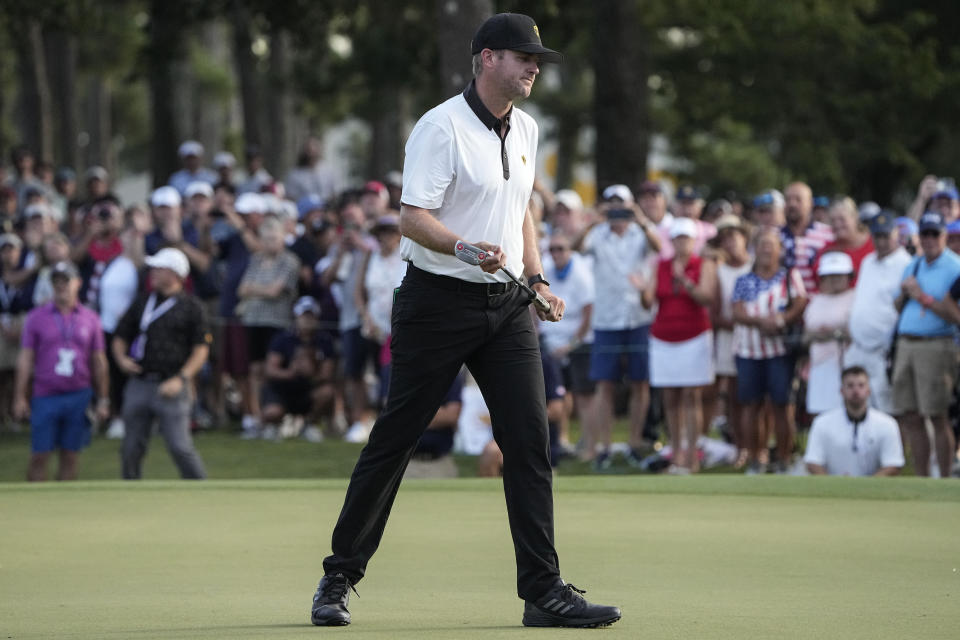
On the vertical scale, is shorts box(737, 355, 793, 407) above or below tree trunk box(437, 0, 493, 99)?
below

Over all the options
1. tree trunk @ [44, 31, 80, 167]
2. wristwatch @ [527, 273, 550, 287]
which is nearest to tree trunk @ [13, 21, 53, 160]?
tree trunk @ [44, 31, 80, 167]

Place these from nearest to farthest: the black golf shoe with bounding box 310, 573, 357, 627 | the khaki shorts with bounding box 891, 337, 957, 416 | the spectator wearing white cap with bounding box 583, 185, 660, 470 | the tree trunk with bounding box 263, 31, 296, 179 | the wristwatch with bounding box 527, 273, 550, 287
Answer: the black golf shoe with bounding box 310, 573, 357, 627 → the wristwatch with bounding box 527, 273, 550, 287 → the khaki shorts with bounding box 891, 337, 957, 416 → the spectator wearing white cap with bounding box 583, 185, 660, 470 → the tree trunk with bounding box 263, 31, 296, 179

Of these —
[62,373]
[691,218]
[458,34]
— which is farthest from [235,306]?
[691,218]

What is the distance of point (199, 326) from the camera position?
12133mm

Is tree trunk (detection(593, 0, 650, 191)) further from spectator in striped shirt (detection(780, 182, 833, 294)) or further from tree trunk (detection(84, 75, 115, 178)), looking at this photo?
tree trunk (detection(84, 75, 115, 178))

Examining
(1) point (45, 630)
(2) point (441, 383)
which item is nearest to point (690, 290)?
(2) point (441, 383)

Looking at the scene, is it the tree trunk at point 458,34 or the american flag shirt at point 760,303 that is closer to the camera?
the american flag shirt at point 760,303

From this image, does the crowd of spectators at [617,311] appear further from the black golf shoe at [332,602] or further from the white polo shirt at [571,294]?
the black golf shoe at [332,602]

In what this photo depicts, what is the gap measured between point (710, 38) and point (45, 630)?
931 inches

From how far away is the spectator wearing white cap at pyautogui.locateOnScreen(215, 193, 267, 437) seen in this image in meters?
16.4

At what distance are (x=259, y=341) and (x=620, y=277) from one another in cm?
432

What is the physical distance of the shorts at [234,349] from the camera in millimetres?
16406

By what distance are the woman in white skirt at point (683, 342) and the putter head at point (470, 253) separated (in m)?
7.79

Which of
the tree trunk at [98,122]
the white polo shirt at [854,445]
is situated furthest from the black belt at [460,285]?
the tree trunk at [98,122]
